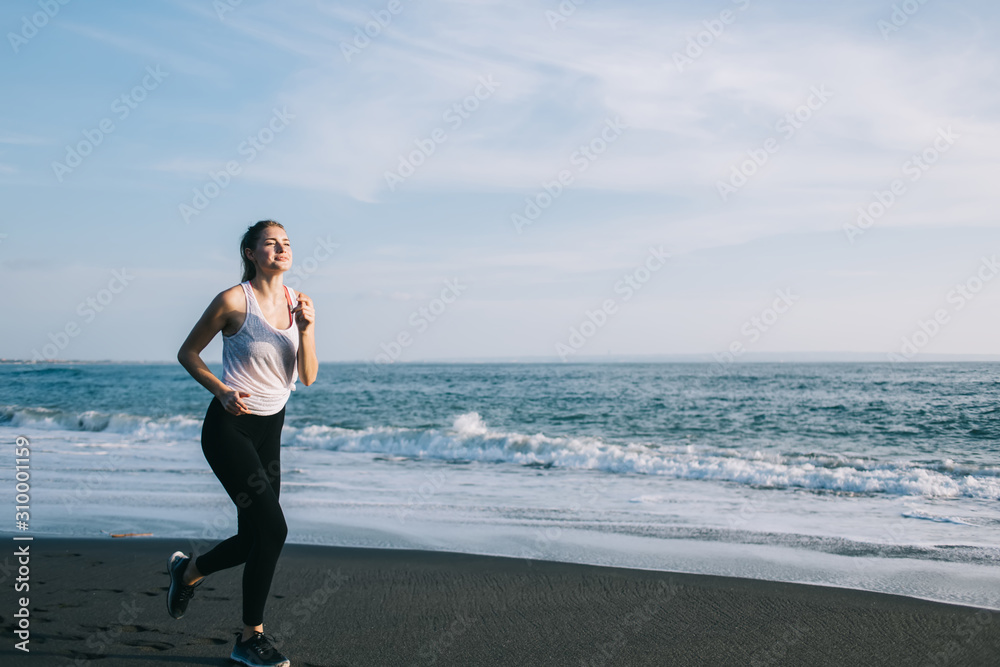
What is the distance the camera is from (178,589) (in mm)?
3291

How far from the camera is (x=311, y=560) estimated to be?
5098 mm

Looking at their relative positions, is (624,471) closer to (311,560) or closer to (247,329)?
(311,560)

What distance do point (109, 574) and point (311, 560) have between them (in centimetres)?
129

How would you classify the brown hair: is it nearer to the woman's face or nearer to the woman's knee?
the woman's face

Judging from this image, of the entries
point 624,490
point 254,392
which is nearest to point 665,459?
point 624,490

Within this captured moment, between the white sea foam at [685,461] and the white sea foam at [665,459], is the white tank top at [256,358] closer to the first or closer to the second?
the white sea foam at [665,459]

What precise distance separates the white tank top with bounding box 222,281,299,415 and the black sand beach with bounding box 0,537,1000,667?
3.92 feet

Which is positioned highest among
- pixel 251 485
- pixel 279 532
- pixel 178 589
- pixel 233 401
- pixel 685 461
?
pixel 685 461

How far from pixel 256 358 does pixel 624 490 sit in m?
6.67

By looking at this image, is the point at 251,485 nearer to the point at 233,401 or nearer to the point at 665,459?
the point at 233,401

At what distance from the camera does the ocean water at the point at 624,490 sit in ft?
17.8

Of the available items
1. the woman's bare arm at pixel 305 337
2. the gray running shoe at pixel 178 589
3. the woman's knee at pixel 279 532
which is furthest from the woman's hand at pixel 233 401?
the gray running shoe at pixel 178 589

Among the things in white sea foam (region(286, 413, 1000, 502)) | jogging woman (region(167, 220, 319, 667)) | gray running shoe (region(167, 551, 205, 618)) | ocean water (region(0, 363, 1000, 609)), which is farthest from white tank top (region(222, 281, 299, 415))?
white sea foam (region(286, 413, 1000, 502))

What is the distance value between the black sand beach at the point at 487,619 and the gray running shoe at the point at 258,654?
18cm
